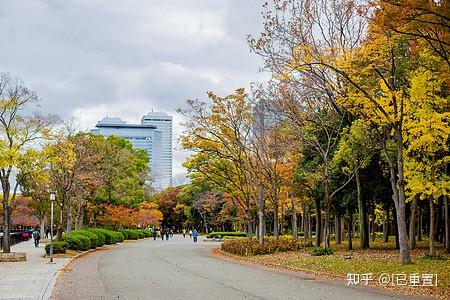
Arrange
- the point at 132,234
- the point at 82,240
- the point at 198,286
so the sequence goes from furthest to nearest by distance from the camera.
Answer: the point at 132,234, the point at 82,240, the point at 198,286

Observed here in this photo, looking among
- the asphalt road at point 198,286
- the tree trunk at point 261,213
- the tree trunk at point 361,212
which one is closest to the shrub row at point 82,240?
the asphalt road at point 198,286

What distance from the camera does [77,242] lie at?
32.4 metres

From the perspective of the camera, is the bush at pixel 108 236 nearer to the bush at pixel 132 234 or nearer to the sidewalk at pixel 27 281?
the bush at pixel 132 234

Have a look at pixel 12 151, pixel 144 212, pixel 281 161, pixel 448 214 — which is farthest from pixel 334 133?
pixel 144 212

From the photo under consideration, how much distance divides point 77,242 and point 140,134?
489 ft

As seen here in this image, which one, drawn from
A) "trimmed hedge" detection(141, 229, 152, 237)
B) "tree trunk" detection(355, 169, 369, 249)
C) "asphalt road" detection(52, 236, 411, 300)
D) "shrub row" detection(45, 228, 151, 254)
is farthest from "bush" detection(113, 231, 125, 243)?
"asphalt road" detection(52, 236, 411, 300)

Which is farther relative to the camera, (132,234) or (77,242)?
(132,234)

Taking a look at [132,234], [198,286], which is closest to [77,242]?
[198,286]

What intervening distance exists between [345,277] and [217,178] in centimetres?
2050

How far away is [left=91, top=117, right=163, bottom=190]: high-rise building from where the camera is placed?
6476 inches

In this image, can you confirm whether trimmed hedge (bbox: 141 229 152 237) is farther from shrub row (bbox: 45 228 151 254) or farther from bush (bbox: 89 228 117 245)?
bush (bbox: 89 228 117 245)

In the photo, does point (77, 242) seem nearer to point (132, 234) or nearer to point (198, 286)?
point (198, 286)

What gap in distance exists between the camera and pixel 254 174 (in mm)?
32500

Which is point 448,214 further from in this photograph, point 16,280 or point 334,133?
point 16,280
